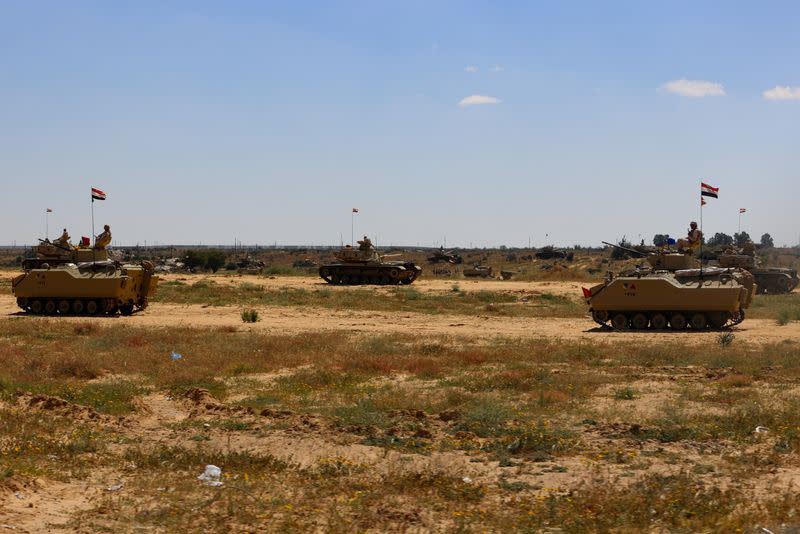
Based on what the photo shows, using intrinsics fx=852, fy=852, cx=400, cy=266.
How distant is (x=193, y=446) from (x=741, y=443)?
23.3 ft

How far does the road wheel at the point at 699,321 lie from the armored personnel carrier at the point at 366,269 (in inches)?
1006

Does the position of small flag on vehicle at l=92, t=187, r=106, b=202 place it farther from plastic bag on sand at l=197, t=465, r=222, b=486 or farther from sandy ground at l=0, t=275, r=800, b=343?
plastic bag on sand at l=197, t=465, r=222, b=486

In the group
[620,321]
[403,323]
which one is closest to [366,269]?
[403,323]

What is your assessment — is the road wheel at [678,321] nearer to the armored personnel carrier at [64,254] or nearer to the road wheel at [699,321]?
the road wheel at [699,321]

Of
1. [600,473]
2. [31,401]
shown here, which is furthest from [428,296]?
[600,473]

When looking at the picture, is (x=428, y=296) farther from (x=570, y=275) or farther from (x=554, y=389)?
(x=554, y=389)

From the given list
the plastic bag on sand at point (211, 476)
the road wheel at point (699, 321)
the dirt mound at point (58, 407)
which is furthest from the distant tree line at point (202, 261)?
the plastic bag on sand at point (211, 476)

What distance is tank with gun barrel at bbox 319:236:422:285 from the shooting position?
165ft

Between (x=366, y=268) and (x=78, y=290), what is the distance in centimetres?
2139

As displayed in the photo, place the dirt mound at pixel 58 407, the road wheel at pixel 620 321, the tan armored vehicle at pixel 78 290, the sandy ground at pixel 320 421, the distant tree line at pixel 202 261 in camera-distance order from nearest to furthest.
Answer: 1. the sandy ground at pixel 320 421
2. the dirt mound at pixel 58 407
3. the road wheel at pixel 620 321
4. the tan armored vehicle at pixel 78 290
5. the distant tree line at pixel 202 261

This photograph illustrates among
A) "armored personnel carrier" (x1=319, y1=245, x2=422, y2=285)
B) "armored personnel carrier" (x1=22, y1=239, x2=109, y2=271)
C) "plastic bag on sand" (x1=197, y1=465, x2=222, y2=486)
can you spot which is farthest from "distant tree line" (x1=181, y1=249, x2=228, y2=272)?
"plastic bag on sand" (x1=197, y1=465, x2=222, y2=486)

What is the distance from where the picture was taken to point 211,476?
9.52 meters

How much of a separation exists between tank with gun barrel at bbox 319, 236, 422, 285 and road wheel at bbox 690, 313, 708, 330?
25557 mm

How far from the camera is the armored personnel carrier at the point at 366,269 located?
50.4 metres
